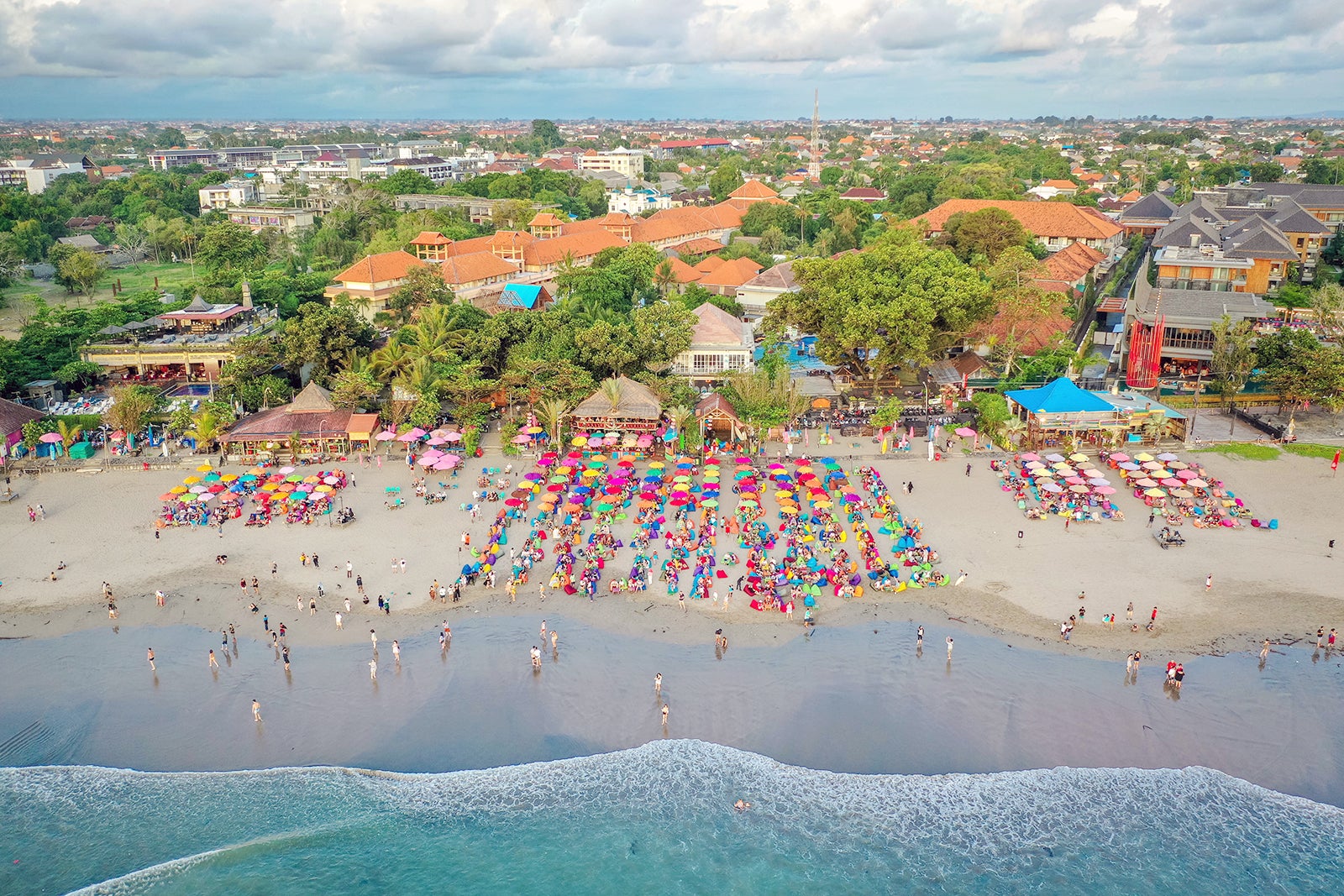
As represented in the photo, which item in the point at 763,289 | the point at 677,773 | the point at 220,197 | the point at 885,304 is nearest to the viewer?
the point at 677,773

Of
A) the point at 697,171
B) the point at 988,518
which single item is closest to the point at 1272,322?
the point at 988,518

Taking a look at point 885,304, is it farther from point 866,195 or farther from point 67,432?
point 866,195

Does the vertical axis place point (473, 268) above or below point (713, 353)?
above

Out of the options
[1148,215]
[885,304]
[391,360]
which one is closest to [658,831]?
[391,360]

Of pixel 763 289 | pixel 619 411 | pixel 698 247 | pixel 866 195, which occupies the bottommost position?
pixel 619 411

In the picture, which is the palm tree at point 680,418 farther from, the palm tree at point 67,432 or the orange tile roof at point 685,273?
the orange tile roof at point 685,273

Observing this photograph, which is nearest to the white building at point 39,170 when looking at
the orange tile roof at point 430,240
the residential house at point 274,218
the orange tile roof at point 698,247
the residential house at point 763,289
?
the residential house at point 274,218

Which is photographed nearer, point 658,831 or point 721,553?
point 658,831

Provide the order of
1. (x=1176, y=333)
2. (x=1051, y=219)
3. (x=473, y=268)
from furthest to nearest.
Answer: (x=1051, y=219) < (x=473, y=268) < (x=1176, y=333)
